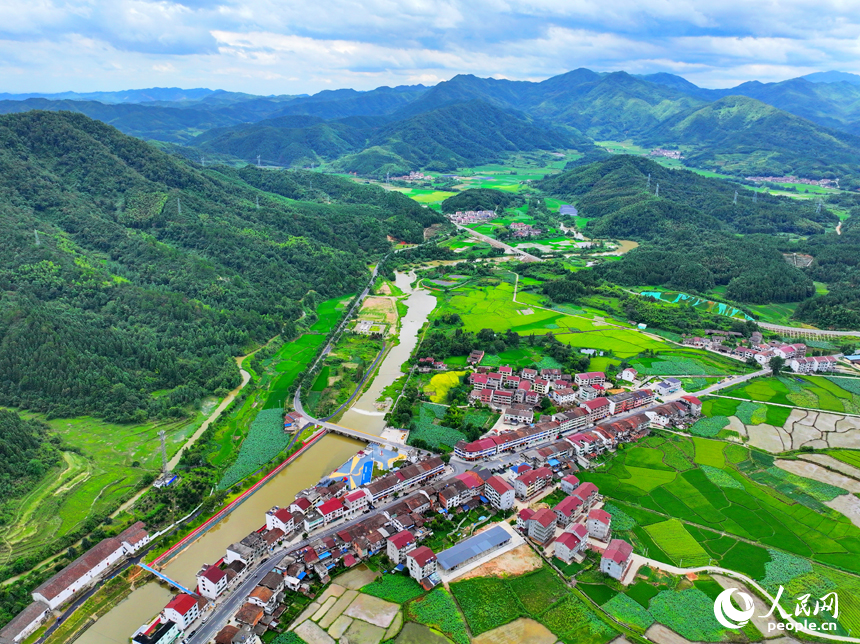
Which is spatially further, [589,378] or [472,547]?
[589,378]

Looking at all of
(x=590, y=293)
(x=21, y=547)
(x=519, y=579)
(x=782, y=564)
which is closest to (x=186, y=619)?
(x=21, y=547)

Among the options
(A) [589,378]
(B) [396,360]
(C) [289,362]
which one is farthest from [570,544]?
(C) [289,362]

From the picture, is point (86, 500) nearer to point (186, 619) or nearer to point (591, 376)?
point (186, 619)

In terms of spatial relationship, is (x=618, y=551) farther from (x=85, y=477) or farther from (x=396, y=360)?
(x=85, y=477)

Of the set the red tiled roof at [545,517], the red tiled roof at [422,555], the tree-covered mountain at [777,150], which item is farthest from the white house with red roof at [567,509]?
the tree-covered mountain at [777,150]

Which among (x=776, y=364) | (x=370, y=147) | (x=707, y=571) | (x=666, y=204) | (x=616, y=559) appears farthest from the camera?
(x=370, y=147)

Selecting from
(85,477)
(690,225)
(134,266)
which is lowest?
(85,477)

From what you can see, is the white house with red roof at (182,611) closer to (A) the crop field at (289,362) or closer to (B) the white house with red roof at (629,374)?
(A) the crop field at (289,362)
